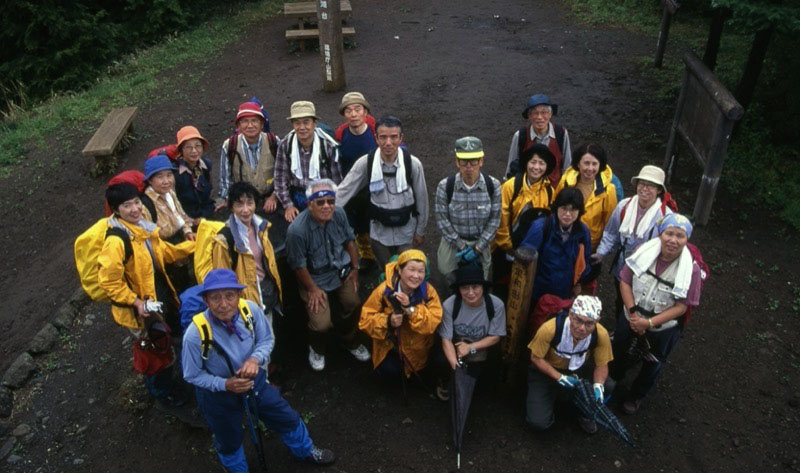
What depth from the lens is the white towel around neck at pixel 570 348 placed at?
477 centimetres

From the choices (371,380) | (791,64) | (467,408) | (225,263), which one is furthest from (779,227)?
(225,263)

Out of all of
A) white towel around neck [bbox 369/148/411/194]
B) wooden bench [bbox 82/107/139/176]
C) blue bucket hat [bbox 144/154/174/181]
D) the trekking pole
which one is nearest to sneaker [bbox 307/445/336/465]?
the trekking pole

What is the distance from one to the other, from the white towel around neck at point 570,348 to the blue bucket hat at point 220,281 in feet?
8.77

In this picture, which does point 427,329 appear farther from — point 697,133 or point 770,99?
point 770,99

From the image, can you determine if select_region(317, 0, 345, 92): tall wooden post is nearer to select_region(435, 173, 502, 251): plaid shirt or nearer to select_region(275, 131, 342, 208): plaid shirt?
select_region(275, 131, 342, 208): plaid shirt

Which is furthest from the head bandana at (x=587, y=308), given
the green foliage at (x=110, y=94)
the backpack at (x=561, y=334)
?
the green foliage at (x=110, y=94)

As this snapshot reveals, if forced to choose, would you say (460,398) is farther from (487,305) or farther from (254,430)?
(254,430)

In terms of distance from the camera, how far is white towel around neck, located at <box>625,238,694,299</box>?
472 cm

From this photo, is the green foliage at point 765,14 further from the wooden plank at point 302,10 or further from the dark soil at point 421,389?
the wooden plank at point 302,10

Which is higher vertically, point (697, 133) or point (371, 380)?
point (697, 133)

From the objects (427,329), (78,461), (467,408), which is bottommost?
(78,461)

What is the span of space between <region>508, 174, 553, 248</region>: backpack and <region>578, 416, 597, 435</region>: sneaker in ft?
5.81

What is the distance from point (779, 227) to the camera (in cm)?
784

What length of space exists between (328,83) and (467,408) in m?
8.78
